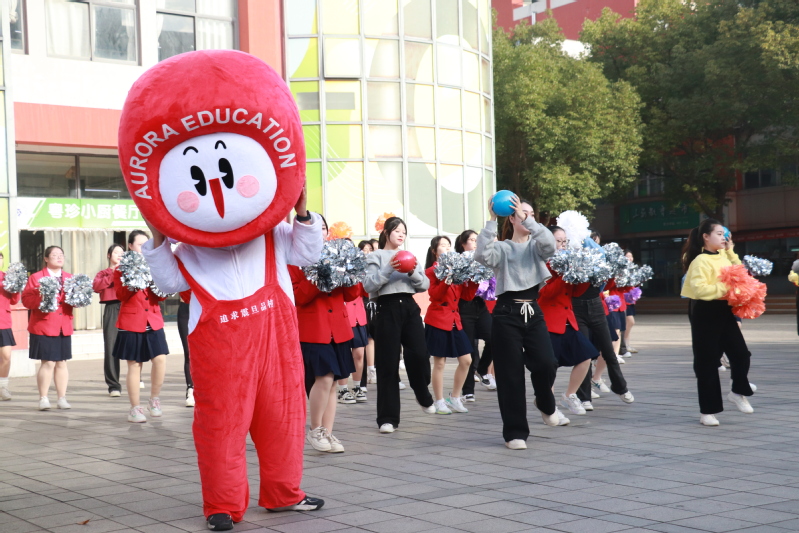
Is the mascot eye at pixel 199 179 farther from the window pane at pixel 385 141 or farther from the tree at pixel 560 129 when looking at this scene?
the tree at pixel 560 129

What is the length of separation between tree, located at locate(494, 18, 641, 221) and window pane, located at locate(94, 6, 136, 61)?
14.0 meters

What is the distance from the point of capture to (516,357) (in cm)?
752

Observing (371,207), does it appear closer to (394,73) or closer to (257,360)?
(394,73)

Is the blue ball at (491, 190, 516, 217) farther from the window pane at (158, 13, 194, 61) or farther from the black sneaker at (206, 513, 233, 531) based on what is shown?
the window pane at (158, 13, 194, 61)

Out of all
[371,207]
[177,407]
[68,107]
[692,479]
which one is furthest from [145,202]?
[371,207]

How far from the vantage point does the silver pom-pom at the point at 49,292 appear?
35.1 ft

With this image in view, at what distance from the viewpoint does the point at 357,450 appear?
7.49 meters

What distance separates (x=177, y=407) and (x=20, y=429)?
6.21ft

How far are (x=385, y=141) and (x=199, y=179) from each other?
718 inches

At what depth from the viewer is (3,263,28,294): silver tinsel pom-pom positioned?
1138 centimetres

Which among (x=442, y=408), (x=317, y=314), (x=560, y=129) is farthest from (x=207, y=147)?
(x=560, y=129)


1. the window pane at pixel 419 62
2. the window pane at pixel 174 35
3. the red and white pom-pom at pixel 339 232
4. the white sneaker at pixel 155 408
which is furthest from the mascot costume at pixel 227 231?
the window pane at pixel 419 62

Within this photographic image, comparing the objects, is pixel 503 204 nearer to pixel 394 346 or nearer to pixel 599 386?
Answer: pixel 394 346

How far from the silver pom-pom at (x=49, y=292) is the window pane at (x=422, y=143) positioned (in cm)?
1376
